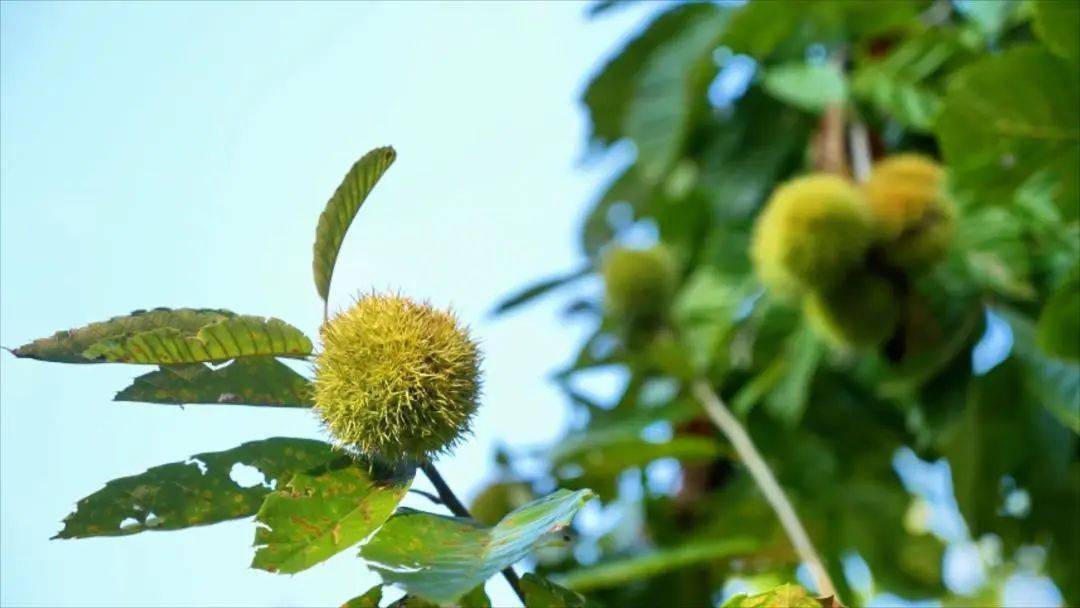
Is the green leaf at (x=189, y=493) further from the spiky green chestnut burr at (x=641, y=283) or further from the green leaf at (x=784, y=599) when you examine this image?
the spiky green chestnut burr at (x=641, y=283)

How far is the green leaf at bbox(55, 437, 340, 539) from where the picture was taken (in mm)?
955

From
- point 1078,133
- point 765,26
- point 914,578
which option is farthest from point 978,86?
point 914,578

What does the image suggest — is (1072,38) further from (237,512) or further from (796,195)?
(237,512)

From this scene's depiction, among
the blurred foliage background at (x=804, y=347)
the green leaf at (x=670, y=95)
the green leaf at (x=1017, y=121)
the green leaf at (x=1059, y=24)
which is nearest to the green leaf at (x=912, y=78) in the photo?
the blurred foliage background at (x=804, y=347)

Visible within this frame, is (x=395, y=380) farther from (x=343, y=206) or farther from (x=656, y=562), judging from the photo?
(x=656, y=562)

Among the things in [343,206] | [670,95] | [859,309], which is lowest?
[859,309]

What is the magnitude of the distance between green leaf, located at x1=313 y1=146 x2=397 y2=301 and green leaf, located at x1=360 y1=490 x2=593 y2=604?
22cm

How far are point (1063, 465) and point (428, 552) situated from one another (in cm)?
151

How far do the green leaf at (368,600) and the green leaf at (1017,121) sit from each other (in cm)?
93

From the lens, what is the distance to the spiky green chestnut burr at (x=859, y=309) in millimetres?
2016

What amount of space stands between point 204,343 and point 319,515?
18 cm

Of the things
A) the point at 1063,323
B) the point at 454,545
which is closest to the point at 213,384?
the point at 454,545

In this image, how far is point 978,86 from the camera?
4.74 ft

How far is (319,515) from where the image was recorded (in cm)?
90
